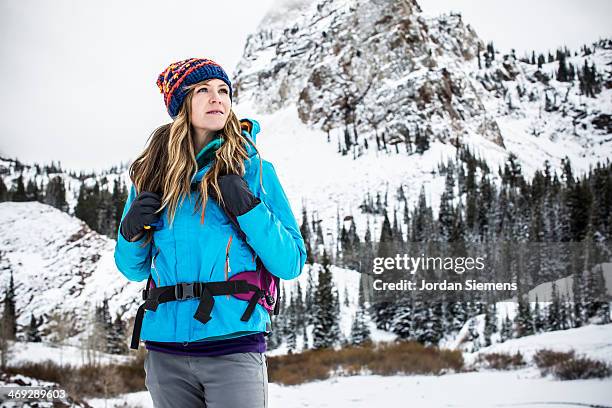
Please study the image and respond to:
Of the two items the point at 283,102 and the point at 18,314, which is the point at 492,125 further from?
the point at 18,314

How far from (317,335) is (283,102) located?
95501mm

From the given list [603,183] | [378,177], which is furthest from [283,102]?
[603,183]

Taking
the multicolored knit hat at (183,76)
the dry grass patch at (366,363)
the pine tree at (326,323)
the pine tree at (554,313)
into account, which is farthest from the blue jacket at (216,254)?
the pine tree at (326,323)

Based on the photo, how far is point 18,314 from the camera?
37.9 metres

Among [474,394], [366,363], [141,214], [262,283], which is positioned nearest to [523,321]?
[366,363]

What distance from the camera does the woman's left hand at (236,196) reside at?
1.43 meters

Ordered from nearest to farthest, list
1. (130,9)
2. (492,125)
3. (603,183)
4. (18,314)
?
(130,9), (18,314), (603,183), (492,125)

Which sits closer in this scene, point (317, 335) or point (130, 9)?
point (130, 9)

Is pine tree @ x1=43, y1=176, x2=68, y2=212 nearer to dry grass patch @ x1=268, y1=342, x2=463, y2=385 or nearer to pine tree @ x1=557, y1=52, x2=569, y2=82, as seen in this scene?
dry grass patch @ x1=268, y1=342, x2=463, y2=385

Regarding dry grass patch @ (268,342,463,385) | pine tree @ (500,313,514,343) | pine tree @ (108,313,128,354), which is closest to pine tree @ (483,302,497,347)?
pine tree @ (500,313,514,343)

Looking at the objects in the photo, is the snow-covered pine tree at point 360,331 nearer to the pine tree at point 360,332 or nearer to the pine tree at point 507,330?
the pine tree at point 360,332

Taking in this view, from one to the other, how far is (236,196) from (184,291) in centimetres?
31

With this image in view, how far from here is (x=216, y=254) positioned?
146 centimetres

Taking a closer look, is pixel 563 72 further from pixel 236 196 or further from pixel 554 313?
pixel 236 196
